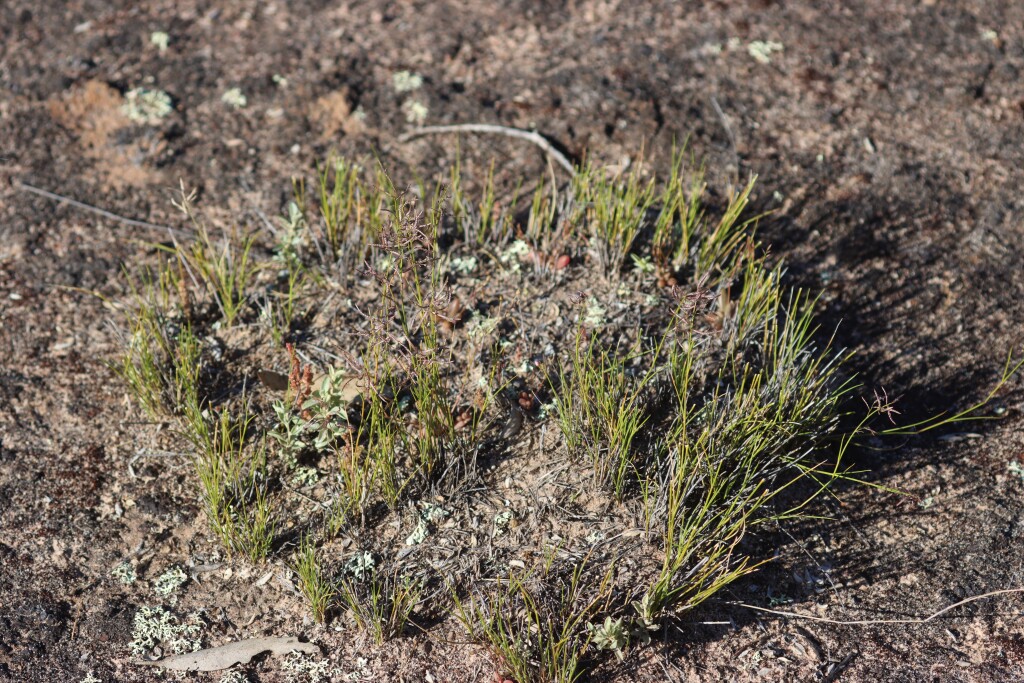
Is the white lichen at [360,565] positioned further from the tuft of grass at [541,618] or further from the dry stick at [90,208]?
the dry stick at [90,208]

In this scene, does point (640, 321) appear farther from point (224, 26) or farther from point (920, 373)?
point (224, 26)

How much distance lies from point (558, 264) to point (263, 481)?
3.92ft

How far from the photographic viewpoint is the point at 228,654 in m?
2.40

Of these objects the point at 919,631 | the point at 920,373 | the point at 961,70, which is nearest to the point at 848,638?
the point at 919,631

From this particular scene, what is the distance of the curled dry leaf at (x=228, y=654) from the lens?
2379 mm

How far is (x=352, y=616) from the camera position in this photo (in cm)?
247

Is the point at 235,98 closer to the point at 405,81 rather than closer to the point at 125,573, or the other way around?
the point at 405,81

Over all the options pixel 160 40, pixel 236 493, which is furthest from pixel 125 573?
pixel 160 40

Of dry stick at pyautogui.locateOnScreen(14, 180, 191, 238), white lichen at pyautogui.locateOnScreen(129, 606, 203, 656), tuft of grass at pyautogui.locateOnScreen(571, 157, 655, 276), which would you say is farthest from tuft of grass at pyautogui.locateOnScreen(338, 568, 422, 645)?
→ dry stick at pyautogui.locateOnScreen(14, 180, 191, 238)

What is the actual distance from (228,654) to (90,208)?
1.87 m

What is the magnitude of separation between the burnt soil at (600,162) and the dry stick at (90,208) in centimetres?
3

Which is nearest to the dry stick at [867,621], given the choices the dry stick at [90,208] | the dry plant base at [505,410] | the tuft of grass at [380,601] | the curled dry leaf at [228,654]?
the dry plant base at [505,410]

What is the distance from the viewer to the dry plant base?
244cm

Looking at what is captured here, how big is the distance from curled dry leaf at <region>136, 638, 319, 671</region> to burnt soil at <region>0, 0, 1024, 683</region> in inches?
1.8
